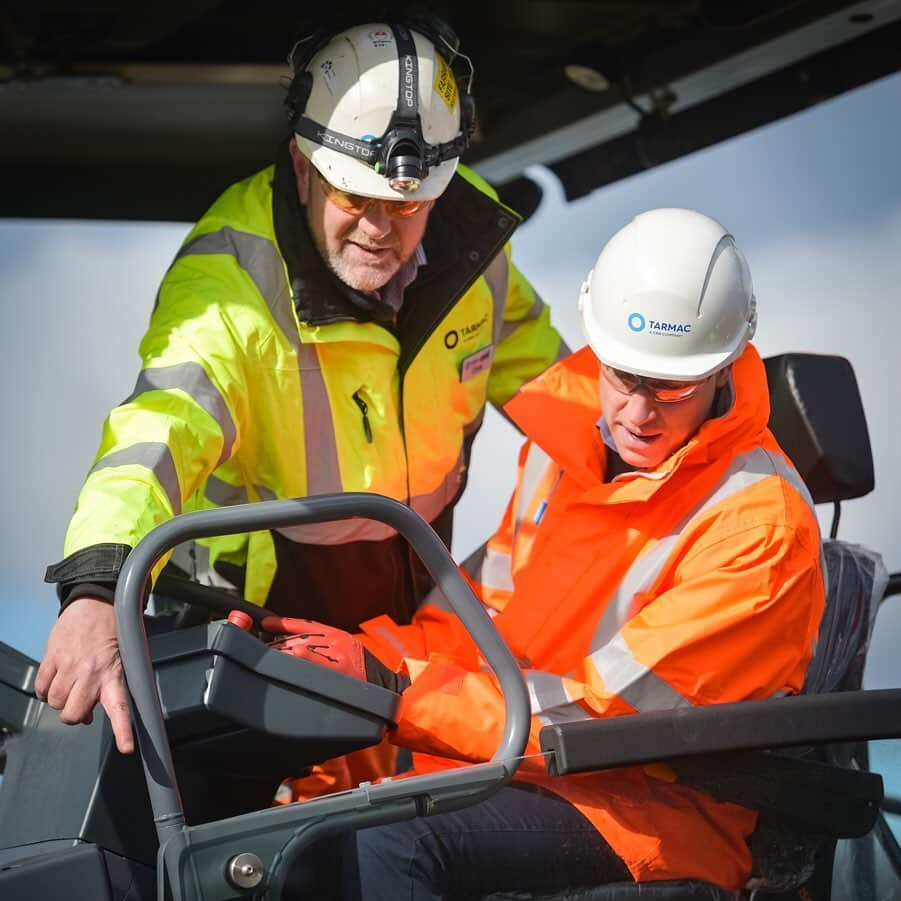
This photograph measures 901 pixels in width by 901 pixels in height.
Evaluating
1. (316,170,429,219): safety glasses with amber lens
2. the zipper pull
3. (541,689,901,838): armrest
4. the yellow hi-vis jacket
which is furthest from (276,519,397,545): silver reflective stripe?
(541,689,901,838): armrest

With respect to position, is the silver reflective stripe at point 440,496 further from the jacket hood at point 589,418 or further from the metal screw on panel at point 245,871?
the metal screw on panel at point 245,871

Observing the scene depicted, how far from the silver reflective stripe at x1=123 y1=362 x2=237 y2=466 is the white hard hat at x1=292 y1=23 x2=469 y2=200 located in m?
0.39

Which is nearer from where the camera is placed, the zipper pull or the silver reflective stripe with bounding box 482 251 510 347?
the zipper pull

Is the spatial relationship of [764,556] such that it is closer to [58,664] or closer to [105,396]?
[58,664]

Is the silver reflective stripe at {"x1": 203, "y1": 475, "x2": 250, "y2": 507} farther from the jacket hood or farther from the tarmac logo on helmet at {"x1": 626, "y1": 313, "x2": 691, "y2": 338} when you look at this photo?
the tarmac logo on helmet at {"x1": 626, "y1": 313, "x2": 691, "y2": 338}

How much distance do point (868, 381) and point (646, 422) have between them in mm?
1757

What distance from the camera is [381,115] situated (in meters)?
2.56

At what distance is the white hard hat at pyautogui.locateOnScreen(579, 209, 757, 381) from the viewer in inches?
91.9

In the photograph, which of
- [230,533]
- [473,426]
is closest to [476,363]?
[473,426]

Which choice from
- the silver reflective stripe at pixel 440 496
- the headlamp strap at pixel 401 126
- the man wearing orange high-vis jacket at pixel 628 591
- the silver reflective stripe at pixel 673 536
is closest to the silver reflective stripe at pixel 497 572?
the man wearing orange high-vis jacket at pixel 628 591

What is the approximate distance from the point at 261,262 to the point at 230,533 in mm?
968

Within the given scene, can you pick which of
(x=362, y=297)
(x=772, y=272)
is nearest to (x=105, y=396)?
(x=362, y=297)

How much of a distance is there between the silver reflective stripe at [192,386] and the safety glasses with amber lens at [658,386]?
1.93 ft

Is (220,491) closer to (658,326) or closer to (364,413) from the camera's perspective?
(364,413)
